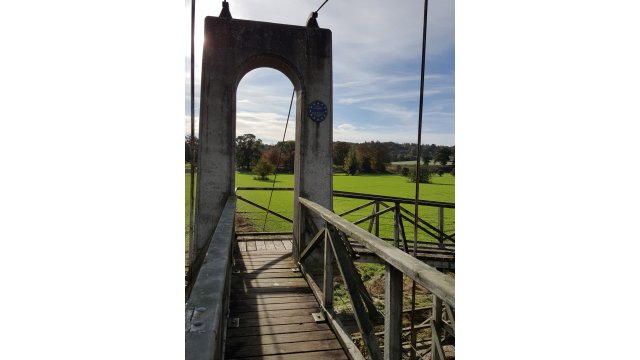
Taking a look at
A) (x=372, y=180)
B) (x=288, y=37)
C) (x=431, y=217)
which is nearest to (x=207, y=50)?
(x=288, y=37)

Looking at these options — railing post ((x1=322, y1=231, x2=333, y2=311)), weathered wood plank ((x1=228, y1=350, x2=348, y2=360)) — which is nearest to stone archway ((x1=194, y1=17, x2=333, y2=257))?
railing post ((x1=322, y1=231, x2=333, y2=311))

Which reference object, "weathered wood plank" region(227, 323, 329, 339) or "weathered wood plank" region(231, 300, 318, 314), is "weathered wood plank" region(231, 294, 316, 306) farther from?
"weathered wood plank" region(227, 323, 329, 339)

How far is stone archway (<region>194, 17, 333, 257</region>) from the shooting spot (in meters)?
5.04

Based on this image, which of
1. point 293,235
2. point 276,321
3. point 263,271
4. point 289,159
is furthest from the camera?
point 289,159

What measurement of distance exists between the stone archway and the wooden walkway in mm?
654

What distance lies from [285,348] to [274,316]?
0.59 metres

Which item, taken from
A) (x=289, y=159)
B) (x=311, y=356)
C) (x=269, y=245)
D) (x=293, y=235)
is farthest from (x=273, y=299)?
(x=289, y=159)

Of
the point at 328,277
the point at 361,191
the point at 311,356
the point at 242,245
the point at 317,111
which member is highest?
the point at 317,111

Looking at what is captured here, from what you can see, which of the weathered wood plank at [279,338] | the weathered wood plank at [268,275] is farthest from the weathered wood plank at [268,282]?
the weathered wood plank at [279,338]

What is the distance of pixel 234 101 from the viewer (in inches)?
202

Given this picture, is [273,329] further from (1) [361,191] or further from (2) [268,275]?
(1) [361,191]
